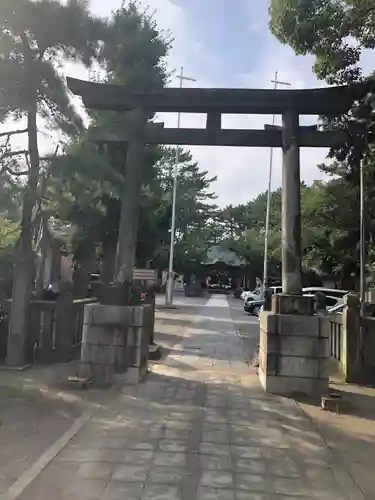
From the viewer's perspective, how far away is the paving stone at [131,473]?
4285 millimetres

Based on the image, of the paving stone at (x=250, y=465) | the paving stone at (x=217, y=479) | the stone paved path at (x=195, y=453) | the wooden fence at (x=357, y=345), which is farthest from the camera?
the wooden fence at (x=357, y=345)

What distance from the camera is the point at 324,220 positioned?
2105 cm

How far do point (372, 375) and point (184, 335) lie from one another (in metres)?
7.60

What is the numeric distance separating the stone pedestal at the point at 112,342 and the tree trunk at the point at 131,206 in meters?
0.64

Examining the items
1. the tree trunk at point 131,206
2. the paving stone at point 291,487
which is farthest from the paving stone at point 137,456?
the tree trunk at point 131,206

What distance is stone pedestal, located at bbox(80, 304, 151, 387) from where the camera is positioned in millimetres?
8297

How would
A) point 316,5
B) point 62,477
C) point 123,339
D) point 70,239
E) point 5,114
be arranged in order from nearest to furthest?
1. point 62,477
2. point 316,5
3. point 123,339
4. point 5,114
5. point 70,239

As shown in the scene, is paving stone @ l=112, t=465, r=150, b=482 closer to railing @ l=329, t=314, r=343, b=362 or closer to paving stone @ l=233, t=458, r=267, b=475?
paving stone @ l=233, t=458, r=267, b=475

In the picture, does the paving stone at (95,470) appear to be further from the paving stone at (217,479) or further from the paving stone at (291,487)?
the paving stone at (291,487)

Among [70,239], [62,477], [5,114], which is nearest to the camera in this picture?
[62,477]

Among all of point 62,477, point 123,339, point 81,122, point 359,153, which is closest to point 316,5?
point 359,153

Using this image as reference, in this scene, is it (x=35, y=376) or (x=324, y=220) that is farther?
(x=324, y=220)

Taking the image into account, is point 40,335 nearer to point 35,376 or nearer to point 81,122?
point 35,376

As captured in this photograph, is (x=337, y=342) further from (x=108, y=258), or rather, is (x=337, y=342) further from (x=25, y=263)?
(x=108, y=258)
